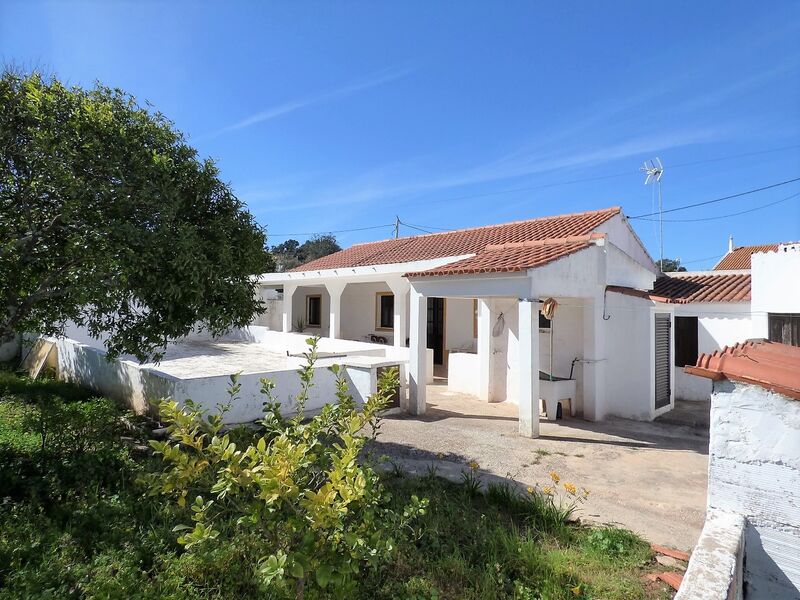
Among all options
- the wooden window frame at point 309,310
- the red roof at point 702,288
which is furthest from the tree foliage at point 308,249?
the red roof at point 702,288

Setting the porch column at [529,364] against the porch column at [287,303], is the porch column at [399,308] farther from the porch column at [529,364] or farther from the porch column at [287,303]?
the porch column at [287,303]

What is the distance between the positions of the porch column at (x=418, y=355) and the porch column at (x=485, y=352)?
6.61 feet

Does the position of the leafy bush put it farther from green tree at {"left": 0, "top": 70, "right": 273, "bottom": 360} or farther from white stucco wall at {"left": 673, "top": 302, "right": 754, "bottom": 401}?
white stucco wall at {"left": 673, "top": 302, "right": 754, "bottom": 401}

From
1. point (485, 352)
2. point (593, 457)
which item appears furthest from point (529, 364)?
point (485, 352)

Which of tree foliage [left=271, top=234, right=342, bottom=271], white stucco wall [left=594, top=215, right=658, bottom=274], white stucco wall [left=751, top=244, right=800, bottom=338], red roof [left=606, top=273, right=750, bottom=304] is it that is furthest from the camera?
tree foliage [left=271, top=234, right=342, bottom=271]

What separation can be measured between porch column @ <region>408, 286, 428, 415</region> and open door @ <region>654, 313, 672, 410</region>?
5.11 metres

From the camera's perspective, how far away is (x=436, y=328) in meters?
16.2

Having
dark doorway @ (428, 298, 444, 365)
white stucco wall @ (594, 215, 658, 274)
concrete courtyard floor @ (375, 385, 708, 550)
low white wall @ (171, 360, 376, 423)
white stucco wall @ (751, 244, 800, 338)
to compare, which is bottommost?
concrete courtyard floor @ (375, 385, 708, 550)

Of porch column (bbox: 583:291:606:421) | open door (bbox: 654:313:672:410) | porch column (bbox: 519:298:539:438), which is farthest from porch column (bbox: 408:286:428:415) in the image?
open door (bbox: 654:313:672:410)

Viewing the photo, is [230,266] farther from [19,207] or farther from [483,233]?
[483,233]

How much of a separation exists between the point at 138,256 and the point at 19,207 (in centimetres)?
149

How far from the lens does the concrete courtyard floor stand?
5.06 meters

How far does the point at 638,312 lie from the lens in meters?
9.77

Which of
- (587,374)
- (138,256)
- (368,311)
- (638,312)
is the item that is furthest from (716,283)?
(138,256)
